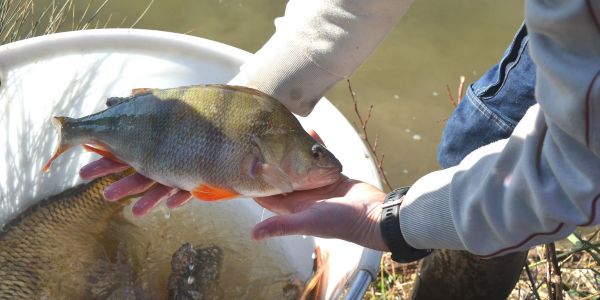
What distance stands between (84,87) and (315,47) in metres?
0.76

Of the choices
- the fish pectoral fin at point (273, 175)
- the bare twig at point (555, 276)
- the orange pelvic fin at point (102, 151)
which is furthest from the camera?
the bare twig at point (555, 276)

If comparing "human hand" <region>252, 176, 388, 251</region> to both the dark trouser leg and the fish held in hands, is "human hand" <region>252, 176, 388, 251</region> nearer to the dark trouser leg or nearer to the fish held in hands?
the fish held in hands

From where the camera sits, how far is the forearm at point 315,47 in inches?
56.5

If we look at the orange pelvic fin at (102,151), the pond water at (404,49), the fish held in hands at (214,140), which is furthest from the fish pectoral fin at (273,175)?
the pond water at (404,49)

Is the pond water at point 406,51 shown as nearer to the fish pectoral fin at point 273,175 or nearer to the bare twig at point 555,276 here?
the bare twig at point 555,276

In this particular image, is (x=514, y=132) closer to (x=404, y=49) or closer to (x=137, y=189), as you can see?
(x=137, y=189)

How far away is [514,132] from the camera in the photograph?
3.39 feet

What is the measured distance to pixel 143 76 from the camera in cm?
188

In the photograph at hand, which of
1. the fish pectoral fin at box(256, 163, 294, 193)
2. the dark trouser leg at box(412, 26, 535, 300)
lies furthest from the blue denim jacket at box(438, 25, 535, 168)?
the fish pectoral fin at box(256, 163, 294, 193)

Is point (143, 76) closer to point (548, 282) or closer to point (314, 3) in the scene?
point (314, 3)

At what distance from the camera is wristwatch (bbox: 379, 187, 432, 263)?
1237mm

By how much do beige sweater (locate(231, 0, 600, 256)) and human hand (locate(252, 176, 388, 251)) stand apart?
8 centimetres

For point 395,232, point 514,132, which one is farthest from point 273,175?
point 514,132

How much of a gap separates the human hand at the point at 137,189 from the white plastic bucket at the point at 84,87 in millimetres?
365
